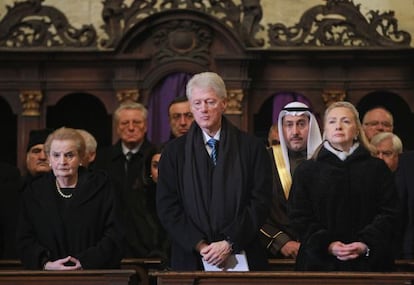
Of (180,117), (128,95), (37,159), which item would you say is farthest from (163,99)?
(37,159)

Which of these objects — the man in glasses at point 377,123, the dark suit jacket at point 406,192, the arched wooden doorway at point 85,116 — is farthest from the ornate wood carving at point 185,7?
the dark suit jacket at point 406,192

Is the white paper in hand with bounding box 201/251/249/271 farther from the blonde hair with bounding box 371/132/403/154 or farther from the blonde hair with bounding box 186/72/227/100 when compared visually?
the blonde hair with bounding box 371/132/403/154

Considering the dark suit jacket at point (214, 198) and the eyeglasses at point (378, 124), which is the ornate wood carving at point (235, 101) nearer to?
the eyeglasses at point (378, 124)

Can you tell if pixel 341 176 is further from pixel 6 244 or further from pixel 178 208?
pixel 6 244

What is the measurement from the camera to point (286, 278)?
6715 millimetres

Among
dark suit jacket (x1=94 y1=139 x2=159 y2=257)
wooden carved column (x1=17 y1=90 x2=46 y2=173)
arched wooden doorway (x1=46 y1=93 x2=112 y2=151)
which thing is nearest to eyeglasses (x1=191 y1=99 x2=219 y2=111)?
dark suit jacket (x1=94 y1=139 x2=159 y2=257)

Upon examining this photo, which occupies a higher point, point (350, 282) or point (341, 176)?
point (341, 176)

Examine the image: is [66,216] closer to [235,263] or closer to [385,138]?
[235,263]

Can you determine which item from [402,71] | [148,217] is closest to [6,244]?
[148,217]

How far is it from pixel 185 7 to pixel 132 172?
2862mm

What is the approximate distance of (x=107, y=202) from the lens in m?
7.61

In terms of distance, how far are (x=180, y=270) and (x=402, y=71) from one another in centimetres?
541

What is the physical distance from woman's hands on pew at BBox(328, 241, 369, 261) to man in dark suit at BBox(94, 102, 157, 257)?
211 centimetres

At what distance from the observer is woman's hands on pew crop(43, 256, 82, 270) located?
732cm
